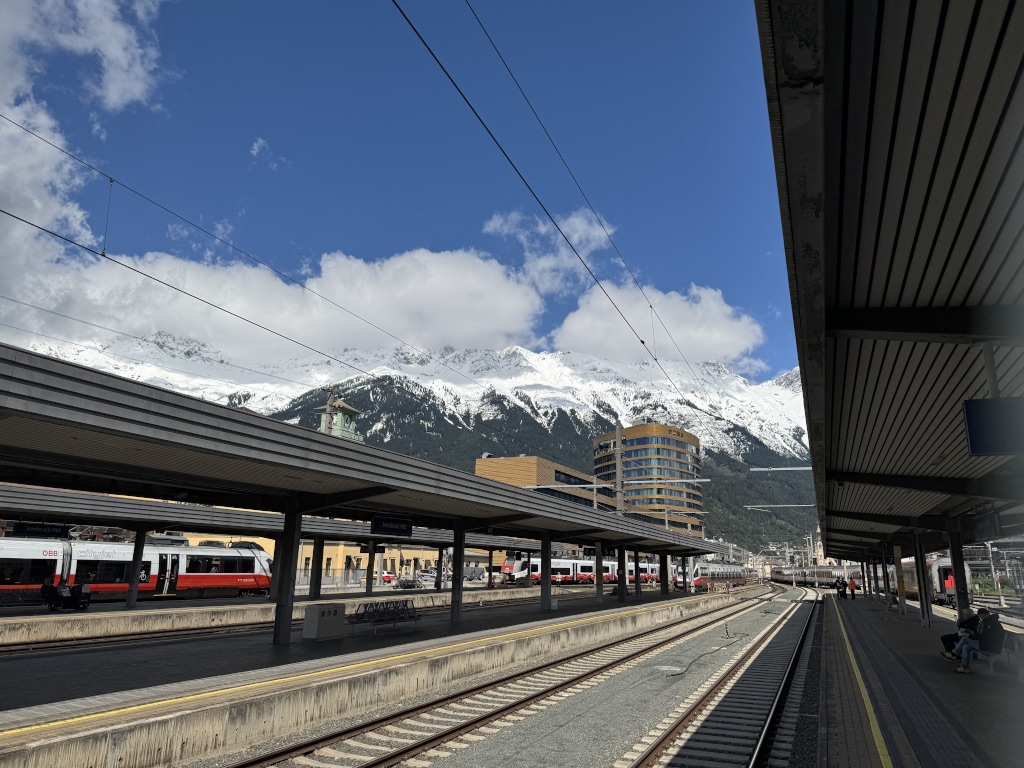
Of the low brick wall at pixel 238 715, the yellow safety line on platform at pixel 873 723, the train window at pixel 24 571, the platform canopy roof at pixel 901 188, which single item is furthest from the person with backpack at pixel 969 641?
the train window at pixel 24 571

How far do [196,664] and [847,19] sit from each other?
1513 cm

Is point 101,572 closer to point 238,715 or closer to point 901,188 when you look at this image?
point 238,715

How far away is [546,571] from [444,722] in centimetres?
2195

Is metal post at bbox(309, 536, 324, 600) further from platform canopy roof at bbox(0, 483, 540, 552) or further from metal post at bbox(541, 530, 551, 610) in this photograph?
metal post at bbox(541, 530, 551, 610)

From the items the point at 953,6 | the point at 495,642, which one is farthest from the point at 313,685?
the point at 953,6

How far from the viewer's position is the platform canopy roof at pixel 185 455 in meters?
8.44

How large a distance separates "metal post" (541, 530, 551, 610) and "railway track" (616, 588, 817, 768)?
14101mm

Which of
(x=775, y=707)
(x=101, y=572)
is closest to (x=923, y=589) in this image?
(x=775, y=707)

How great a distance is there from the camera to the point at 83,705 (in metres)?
8.52

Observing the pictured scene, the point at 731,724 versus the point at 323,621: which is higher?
the point at 323,621

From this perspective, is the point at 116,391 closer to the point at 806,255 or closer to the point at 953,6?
the point at 806,255

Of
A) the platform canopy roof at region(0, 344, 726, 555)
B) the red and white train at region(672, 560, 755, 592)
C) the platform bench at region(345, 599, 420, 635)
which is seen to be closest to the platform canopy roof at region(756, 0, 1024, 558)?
the platform canopy roof at region(0, 344, 726, 555)

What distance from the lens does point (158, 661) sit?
14.1 meters

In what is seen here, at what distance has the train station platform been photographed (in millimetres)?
8258
